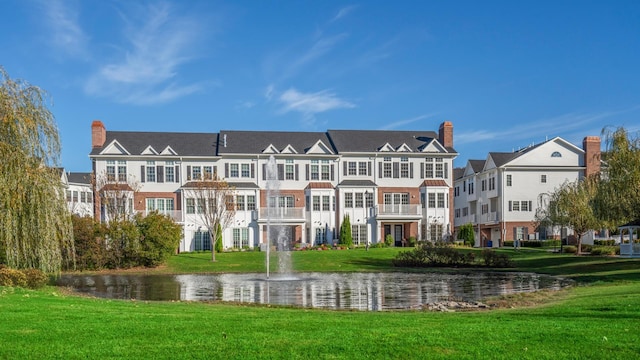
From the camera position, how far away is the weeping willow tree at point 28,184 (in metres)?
18.8

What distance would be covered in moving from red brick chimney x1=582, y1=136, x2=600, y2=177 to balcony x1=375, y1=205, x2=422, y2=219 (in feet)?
53.1

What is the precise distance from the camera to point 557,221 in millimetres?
42938

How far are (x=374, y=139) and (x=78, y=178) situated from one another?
3266 centimetres

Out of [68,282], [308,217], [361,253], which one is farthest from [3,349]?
[308,217]

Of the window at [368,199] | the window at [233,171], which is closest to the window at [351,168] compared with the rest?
the window at [368,199]

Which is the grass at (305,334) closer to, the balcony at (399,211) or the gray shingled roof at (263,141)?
the balcony at (399,211)

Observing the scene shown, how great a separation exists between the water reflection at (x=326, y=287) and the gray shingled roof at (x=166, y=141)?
19.6m

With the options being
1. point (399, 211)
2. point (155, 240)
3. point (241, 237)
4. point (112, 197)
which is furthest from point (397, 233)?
point (112, 197)

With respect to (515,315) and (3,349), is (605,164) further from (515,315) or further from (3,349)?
(3,349)

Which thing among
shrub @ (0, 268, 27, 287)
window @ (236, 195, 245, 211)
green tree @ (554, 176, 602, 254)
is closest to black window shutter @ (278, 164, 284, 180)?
window @ (236, 195, 245, 211)

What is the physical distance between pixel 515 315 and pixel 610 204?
66.2 ft

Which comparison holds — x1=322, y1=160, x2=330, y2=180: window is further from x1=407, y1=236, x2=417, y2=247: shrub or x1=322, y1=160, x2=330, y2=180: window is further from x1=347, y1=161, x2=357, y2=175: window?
x1=407, y1=236, x2=417, y2=247: shrub

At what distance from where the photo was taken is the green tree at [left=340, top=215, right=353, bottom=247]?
1989 inches

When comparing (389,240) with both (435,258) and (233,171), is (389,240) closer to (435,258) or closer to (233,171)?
(435,258)
